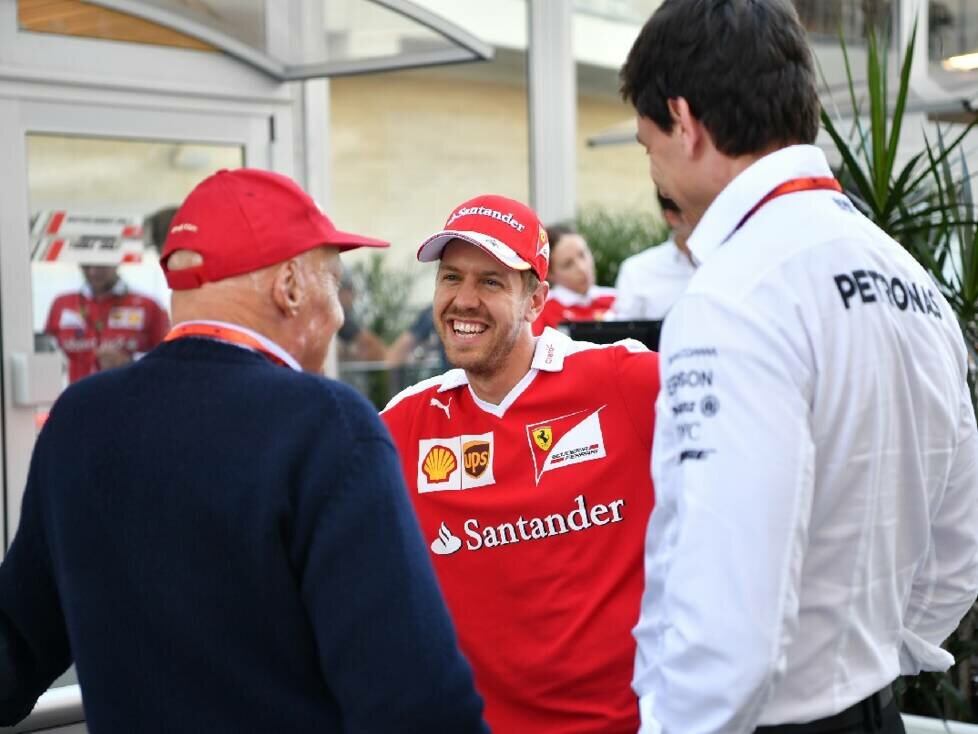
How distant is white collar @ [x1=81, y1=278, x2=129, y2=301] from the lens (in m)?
5.83

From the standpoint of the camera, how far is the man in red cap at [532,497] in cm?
254

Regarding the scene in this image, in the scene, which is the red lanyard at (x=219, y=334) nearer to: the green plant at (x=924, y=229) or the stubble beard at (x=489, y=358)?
the stubble beard at (x=489, y=358)

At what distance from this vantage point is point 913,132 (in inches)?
286

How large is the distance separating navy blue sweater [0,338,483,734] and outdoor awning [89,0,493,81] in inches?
163

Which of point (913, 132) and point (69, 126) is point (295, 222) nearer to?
point (69, 126)

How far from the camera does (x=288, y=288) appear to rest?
1.89 meters

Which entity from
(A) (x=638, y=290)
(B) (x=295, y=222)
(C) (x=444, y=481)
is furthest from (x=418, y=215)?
(B) (x=295, y=222)

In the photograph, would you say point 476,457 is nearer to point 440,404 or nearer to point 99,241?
point 440,404

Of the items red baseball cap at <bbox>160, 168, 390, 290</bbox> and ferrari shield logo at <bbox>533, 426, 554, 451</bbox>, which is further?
ferrari shield logo at <bbox>533, 426, 554, 451</bbox>

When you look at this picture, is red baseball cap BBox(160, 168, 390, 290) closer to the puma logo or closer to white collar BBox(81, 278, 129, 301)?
the puma logo

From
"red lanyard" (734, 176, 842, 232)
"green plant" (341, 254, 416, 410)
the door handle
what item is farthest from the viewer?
"green plant" (341, 254, 416, 410)

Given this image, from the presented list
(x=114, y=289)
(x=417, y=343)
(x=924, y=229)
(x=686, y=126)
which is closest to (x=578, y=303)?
(x=417, y=343)

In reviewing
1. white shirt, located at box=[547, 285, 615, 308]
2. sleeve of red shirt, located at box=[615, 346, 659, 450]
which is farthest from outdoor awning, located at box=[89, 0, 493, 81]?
sleeve of red shirt, located at box=[615, 346, 659, 450]

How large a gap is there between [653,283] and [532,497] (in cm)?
435
